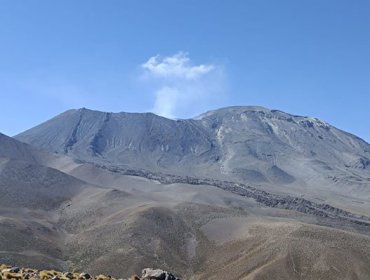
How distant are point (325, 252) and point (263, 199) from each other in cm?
9416

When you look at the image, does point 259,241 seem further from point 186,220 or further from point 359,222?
point 359,222

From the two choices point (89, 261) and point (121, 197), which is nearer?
point (89, 261)

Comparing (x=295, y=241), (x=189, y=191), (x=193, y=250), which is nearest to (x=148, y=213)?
(x=193, y=250)

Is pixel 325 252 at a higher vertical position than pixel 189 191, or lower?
lower

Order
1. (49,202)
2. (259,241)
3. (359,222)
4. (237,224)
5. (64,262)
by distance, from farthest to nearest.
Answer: (359,222) < (49,202) < (237,224) < (259,241) < (64,262)

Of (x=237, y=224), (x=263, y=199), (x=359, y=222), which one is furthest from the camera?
(x=263, y=199)

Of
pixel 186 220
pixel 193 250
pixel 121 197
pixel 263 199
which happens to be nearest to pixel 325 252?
pixel 193 250

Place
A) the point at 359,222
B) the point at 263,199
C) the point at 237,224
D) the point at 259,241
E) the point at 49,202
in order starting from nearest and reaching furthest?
the point at 259,241, the point at 237,224, the point at 49,202, the point at 359,222, the point at 263,199

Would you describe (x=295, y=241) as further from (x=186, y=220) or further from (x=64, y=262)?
(x=64, y=262)

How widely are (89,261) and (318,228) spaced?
133ft

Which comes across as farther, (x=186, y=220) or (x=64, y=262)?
(x=186, y=220)

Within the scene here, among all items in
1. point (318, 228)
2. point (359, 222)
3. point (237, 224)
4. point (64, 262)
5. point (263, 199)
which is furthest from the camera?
point (263, 199)

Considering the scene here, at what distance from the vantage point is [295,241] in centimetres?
8812

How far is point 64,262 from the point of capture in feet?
277
